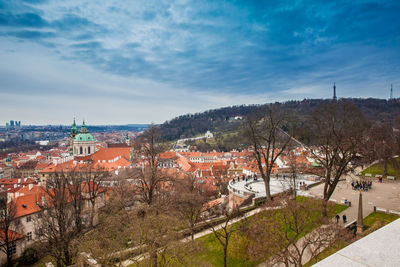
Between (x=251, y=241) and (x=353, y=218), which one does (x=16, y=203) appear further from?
(x=353, y=218)

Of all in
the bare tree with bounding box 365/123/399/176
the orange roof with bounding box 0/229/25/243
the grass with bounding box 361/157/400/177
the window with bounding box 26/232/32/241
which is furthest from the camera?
the grass with bounding box 361/157/400/177

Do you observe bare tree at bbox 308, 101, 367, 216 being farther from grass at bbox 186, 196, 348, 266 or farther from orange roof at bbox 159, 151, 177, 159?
orange roof at bbox 159, 151, 177, 159

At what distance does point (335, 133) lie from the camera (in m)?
16.6

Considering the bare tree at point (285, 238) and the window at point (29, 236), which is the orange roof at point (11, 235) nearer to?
the window at point (29, 236)

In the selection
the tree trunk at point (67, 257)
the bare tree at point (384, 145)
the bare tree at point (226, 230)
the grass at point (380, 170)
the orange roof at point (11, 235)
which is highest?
the bare tree at point (384, 145)

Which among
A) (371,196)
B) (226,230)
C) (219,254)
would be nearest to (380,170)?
(371,196)

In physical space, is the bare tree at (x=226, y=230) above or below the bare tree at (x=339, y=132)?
below

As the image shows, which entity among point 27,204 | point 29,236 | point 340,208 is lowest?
point 29,236

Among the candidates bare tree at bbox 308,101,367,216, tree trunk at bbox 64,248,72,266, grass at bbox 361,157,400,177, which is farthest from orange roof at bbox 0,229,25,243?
grass at bbox 361,157,400,177

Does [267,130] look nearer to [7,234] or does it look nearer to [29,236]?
[7,234]

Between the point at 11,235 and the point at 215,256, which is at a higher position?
the point at 215,256

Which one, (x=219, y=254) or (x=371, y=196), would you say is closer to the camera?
(x=219, y=254)

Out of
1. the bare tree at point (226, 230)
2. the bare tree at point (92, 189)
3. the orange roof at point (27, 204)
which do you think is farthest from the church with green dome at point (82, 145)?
the bare tree at point (226, 230)

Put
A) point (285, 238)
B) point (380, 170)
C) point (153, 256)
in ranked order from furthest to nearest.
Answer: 1. point (380, 170)
2. point (285, 238)
3. point (153, 256)
